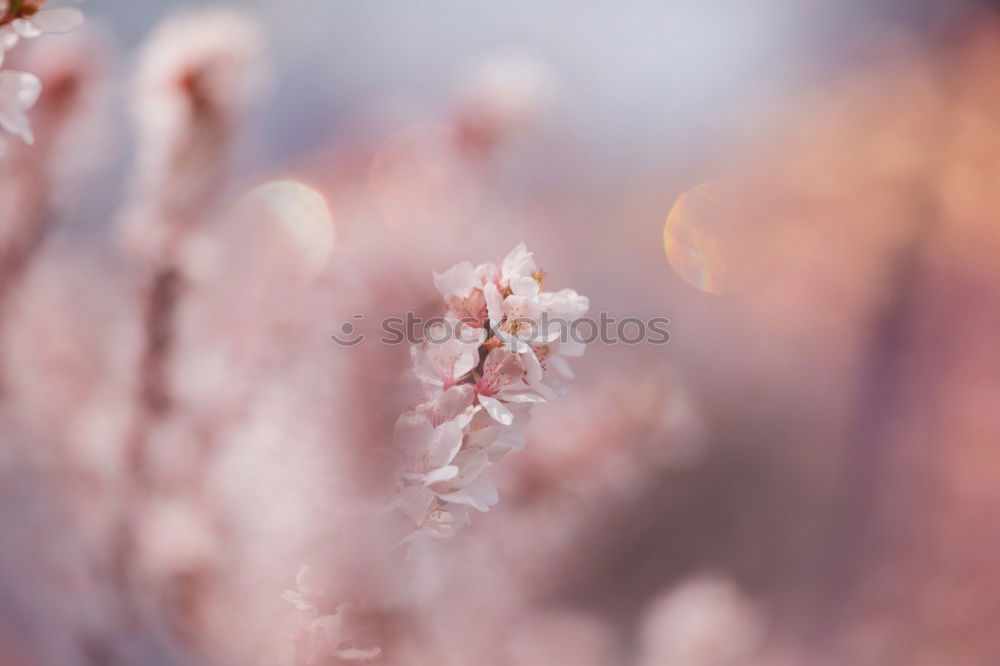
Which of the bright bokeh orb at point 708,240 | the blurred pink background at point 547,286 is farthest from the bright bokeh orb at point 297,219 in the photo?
the bright bokeh orb at point 708,240

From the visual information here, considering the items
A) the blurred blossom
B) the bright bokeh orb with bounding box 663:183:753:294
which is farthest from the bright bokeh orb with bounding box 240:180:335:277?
the blurred blossom

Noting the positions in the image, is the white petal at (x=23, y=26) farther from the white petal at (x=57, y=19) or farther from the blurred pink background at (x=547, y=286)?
the blurred pink background at (x=547, y=286)

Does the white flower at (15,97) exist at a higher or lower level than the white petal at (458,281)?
higher

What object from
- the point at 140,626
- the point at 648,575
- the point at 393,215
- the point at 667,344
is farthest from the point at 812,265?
the point at 140,626

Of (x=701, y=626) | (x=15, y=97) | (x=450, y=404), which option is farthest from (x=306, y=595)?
(x=701, y=626)

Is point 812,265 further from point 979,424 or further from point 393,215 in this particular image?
point 393,215

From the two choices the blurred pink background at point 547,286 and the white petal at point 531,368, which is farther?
the blurred pink background at point 547,286
